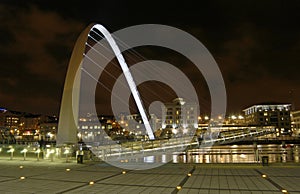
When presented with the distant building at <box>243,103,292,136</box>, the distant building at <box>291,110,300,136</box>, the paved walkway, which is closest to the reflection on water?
the paved walkway

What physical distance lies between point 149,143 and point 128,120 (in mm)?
110824

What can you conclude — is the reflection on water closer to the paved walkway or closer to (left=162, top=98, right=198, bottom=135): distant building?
the paved walkway

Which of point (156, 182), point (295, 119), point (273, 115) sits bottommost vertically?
point (156, 182)

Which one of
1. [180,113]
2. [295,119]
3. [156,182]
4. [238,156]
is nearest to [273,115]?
[295,119]

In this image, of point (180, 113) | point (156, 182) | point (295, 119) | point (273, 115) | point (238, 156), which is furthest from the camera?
point (273, 115)

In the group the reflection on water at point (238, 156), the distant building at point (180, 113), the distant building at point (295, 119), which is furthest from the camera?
the distant building at point (180, 113)

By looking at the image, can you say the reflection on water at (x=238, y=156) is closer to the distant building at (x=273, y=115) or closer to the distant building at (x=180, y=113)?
the distant building at (x=180, y=113)

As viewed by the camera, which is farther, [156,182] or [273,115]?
[273,115]

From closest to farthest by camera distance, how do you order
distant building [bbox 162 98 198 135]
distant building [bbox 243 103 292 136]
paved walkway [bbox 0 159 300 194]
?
paved walkway [bbox 0 159 300 194] < distant building [bbox 162 98 198 135] < distant building [bbox 243 103 292 136]

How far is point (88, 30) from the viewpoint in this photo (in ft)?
75.6

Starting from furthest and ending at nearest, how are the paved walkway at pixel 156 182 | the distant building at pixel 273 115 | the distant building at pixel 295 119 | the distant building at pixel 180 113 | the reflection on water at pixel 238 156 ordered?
the distant building at pixel 273 115 → the distant building at pixel 180 113 → the distant building at pixel 295 119 → the reflection on water at pixel 238 156 → the paved walkway at pixel 156 182

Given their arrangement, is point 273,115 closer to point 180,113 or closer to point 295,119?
point 295,119

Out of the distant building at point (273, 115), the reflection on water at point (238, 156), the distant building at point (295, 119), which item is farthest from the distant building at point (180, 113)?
the reflection on water at point (238, 156)

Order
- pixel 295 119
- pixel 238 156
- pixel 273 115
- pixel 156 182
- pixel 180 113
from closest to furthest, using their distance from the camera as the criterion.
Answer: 1. pixel 156 182
2. pixel 238 156
3. pixel 295 119
4. pixel 180 113
5. pixel 273 115
